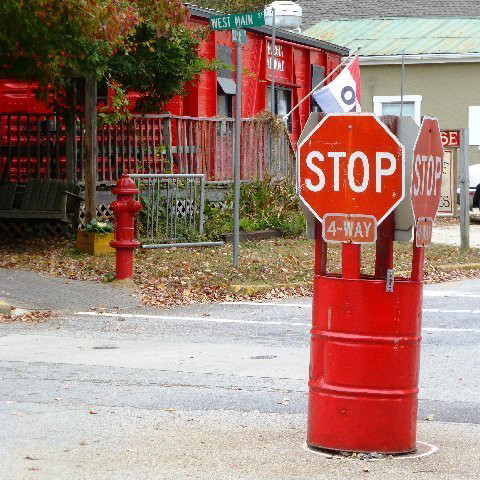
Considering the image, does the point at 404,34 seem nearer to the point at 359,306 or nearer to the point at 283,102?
the point at 283,102

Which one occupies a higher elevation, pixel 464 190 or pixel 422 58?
pixel 422 58

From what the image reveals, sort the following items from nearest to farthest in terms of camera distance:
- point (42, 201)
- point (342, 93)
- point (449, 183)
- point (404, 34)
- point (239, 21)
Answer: point (239, 21), point (42, 201), point (449, 183), point (342, 93), point (404, 34)

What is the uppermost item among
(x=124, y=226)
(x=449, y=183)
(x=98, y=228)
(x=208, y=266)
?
(x=449, y=183)

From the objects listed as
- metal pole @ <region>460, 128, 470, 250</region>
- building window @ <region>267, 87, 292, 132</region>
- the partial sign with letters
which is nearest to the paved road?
metal pole @ <region>460, 128, 470, 250</region>

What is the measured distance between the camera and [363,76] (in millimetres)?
37656

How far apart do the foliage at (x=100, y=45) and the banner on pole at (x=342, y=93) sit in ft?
13.2

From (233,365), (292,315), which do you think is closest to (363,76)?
(292,315)

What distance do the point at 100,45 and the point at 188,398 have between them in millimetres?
10459

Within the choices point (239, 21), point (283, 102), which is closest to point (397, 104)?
point (283, 102)

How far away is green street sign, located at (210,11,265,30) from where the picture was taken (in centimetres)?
1546

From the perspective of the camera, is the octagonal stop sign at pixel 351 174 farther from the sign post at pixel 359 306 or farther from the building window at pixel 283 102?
the building window at pixel 283 102

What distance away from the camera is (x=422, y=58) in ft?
121

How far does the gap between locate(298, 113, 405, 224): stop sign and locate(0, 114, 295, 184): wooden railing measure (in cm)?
1414

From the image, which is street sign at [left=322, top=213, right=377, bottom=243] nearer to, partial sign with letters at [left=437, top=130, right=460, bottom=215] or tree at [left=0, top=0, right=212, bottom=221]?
tree at [left=0, top=0, right=212, bottom=221]
